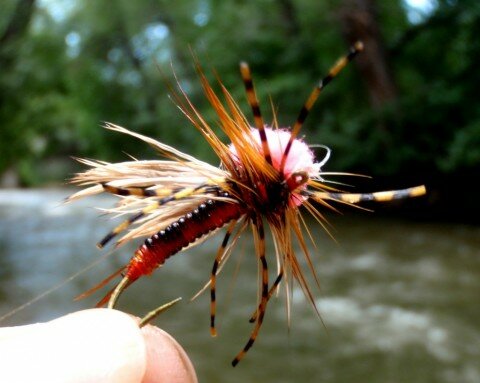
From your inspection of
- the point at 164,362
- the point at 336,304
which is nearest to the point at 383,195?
the point at 164,362

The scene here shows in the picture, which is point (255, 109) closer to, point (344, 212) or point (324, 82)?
point (324, 82)

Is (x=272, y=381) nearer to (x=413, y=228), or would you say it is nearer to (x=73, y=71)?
(x=413, y=228)

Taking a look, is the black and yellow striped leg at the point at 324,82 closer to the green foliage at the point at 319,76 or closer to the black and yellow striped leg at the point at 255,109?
the black and yellow striped leg at the point at 255,109

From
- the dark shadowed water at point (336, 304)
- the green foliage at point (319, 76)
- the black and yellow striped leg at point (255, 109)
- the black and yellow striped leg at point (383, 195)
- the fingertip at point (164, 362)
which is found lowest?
the dark shadowed water at point (336, 304)

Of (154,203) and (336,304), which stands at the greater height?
(154,203)

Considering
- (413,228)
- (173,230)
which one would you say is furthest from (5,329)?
(413,228)

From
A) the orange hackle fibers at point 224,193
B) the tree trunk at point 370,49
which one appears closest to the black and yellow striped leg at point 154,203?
the orange hackle fibers at point 224,193
